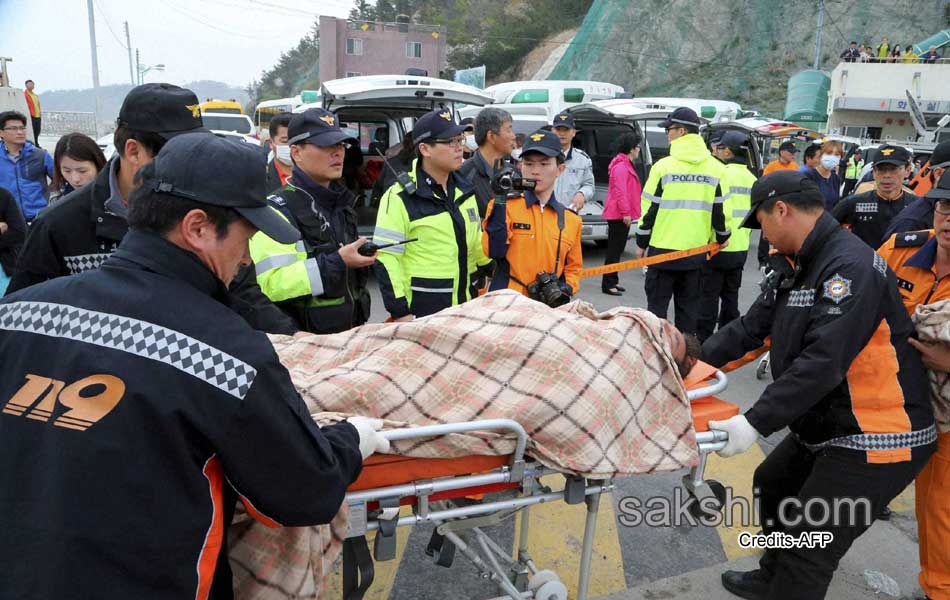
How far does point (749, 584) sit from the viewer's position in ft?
10.1

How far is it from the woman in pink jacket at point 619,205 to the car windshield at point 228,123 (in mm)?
14068

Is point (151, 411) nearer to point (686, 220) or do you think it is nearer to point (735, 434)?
point (735, 434)

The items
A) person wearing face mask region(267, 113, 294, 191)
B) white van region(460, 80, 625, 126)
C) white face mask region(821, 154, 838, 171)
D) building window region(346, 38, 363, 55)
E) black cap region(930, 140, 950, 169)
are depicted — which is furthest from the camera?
building window region(346, 38, 363, 55)

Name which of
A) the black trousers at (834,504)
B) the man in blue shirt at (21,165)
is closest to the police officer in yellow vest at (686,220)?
the black trousers at (834,504)

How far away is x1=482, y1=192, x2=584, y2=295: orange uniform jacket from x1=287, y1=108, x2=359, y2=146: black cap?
111 cm

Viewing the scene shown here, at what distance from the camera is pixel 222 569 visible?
5.41ft

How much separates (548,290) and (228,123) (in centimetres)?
1843

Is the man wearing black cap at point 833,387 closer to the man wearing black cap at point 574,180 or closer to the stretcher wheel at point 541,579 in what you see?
the stretcher wheel at point 541,579

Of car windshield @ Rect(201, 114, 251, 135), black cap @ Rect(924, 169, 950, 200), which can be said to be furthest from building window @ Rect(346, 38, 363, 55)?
black cap @ Rect(924, 169, 950, 200)

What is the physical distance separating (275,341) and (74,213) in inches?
35.4

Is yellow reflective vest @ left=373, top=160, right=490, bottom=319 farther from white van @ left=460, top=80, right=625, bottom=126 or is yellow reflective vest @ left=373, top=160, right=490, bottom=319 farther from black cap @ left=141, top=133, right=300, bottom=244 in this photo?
white van @ left=460, top=80, right=625, bottom=126

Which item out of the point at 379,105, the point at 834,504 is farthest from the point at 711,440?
the point at 379,105

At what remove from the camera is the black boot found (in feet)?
10.1

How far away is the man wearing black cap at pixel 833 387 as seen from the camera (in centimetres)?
251
